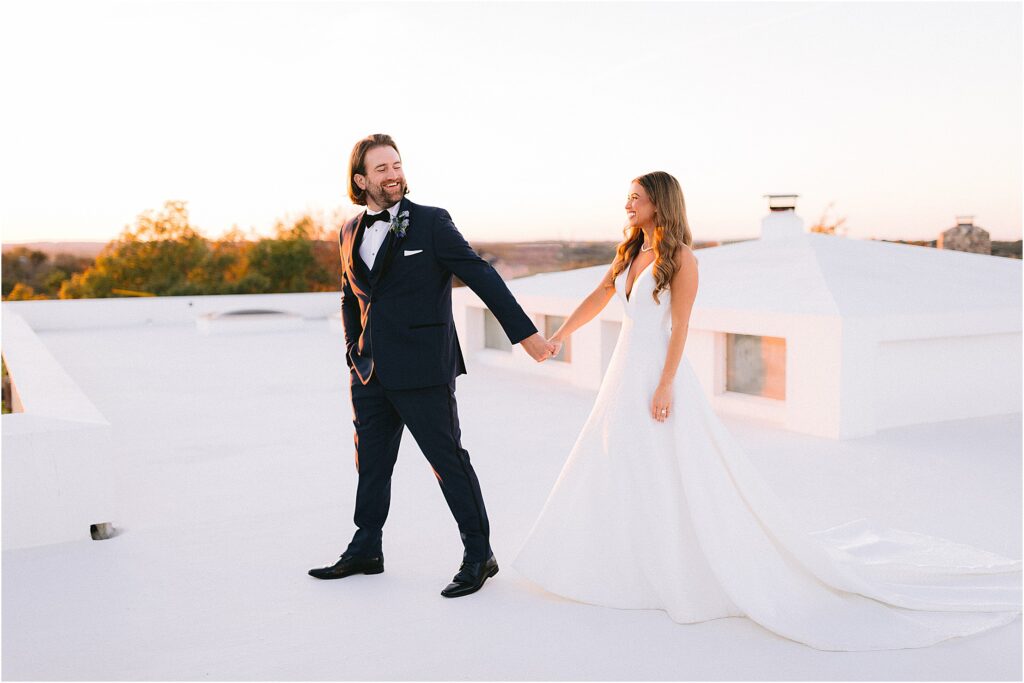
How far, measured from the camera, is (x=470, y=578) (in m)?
3.50

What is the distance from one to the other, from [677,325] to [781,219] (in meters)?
7.03

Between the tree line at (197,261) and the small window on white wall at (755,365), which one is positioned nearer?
the small window on white wall at (755,365)

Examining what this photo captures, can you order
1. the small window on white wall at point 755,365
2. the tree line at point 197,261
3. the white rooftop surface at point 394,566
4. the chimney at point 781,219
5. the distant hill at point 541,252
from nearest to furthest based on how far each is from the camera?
the white rooftop surface at point 394,566 < the small window on white wall at point 755,365 < the chimney at point 781,219 < the tree line at point 197,261 < the distant hill at point 541,252

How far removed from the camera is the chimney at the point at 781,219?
9.68m

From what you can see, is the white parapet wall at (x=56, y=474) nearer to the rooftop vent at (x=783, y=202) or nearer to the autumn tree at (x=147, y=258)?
the rooftop vent at (x=783, y=202)

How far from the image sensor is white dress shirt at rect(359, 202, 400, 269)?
136 inches

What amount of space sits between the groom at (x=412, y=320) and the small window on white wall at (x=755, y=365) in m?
3.90

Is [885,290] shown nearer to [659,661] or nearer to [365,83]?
[659,661]

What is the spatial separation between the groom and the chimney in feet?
22.5

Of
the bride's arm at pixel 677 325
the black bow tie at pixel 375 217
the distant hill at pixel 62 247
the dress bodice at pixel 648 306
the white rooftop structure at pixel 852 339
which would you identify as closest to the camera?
the bride's arm at pixel 677 325

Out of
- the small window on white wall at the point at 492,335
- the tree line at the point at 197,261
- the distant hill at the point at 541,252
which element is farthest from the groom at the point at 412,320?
the distant hill at the point at 541,252

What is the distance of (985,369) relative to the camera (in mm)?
6957

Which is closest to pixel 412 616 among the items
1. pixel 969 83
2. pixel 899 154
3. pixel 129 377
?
pixel 129 377

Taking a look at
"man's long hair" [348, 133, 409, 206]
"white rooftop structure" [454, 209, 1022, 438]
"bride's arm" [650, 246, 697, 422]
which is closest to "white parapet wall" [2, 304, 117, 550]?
"man's long hair" [348, 133, 409, 206]
